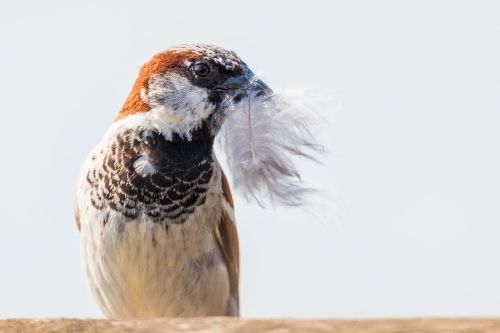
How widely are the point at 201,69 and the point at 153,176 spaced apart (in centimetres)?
68

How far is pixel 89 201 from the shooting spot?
16.6 feet

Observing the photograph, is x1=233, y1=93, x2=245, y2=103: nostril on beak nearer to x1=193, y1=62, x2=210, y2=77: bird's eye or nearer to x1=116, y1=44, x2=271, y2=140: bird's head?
x1=116, y1=44, x2=271, y2=140: bird's head

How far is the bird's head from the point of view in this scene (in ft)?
17.0

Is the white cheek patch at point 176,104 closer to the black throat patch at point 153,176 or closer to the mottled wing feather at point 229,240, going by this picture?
the black throat patch at point 153,176

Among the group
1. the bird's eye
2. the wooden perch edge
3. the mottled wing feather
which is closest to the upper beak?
the bird's eye

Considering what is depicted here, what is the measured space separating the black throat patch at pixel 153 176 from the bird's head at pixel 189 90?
0.07 m

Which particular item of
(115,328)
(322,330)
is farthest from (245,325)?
(115,328)

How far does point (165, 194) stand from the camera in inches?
197

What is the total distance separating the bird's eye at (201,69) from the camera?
527 cm

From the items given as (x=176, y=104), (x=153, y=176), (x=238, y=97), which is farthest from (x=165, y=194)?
(x=238, y=97)

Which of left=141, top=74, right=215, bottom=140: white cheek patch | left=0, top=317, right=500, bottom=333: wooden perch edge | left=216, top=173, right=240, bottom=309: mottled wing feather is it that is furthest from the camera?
left=216, top=173, right=240, bottom=309: mottled wing feather

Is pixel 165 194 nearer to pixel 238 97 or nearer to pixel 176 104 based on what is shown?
pixel 176 104

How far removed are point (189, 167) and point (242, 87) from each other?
0.53 meters

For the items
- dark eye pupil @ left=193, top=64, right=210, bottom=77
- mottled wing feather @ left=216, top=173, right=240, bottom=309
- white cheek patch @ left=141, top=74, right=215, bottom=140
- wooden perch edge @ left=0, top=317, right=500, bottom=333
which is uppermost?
dark eye pupil @ left=193, top=64, right=210, bottom=77
